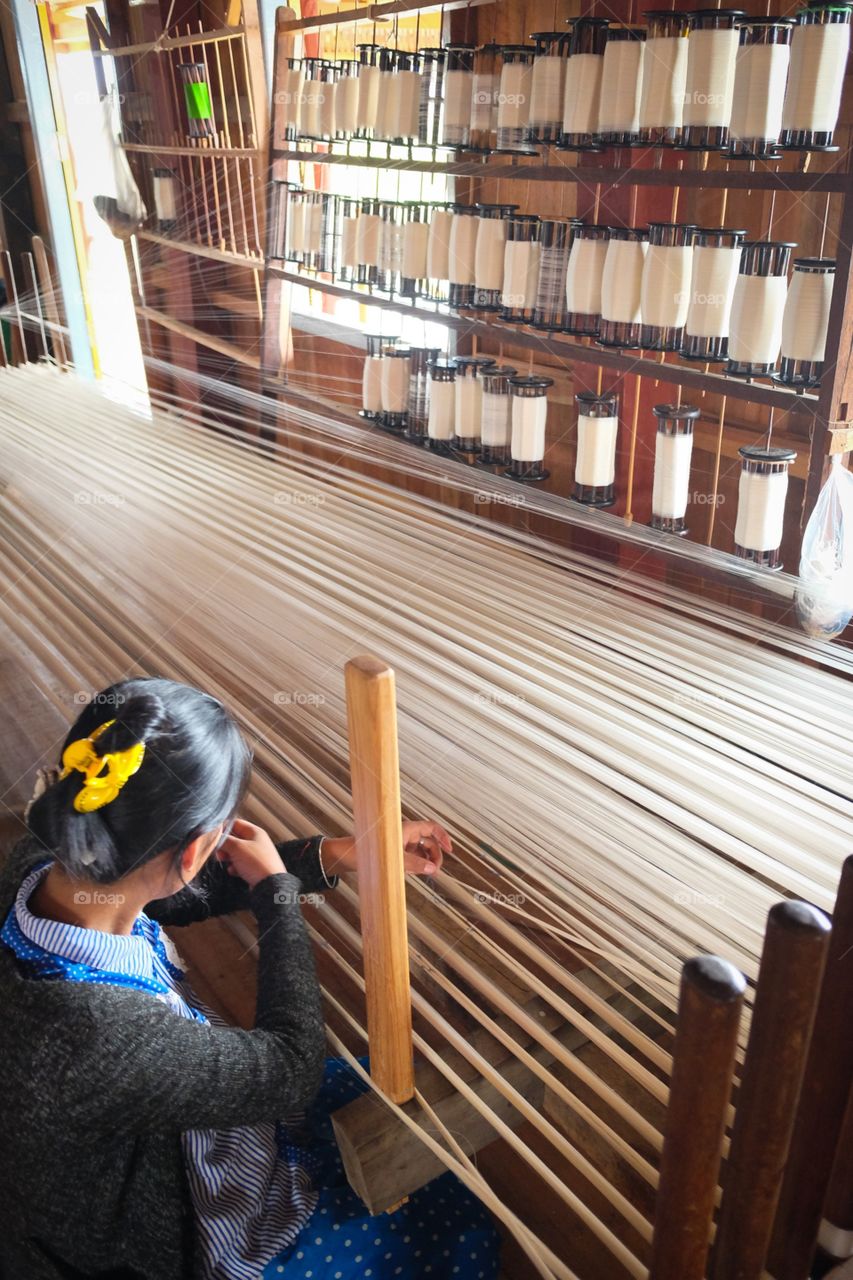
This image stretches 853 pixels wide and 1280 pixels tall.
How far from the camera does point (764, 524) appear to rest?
145 cm

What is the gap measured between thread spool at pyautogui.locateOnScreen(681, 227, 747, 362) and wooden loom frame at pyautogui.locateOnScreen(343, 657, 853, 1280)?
40.1 inches

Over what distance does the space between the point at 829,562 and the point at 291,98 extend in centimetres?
192

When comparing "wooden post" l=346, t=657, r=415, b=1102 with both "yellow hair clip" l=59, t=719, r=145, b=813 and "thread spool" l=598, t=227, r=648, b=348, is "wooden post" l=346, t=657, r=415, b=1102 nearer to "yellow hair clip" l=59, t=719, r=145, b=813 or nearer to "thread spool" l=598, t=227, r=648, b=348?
"yellow hair clip" l=59, t=719, r=145, b=813

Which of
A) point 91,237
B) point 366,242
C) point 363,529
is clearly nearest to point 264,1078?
point 363,529

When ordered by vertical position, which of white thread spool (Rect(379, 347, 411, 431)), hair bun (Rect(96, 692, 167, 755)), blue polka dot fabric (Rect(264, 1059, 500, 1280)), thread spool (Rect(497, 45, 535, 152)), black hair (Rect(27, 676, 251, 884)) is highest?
thread spool (Rect(497, 45, 535, 152))

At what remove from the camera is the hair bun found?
776mm

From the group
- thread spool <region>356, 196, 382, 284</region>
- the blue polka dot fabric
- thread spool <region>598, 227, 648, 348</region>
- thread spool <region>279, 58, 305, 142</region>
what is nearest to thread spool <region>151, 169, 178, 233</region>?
thread spool <region>279, 58, 305, 142</region>

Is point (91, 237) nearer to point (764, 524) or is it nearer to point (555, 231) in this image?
point (555, 231)

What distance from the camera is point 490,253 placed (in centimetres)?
183

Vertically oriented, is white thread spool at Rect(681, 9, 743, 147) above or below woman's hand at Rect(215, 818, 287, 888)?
above

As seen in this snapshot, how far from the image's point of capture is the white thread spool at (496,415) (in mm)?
1896

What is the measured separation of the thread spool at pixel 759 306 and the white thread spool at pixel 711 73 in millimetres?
179

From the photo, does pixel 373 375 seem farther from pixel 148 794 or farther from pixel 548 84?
pixel 148 794

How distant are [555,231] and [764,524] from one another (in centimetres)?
62
